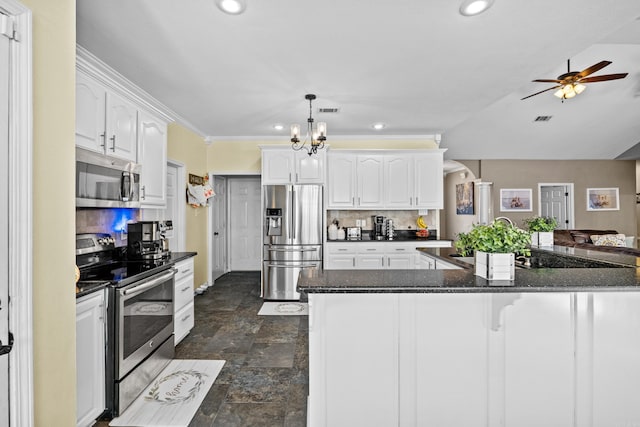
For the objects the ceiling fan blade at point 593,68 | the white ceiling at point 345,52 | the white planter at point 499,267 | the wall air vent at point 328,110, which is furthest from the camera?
Answer: the wall air vent at point 328,110

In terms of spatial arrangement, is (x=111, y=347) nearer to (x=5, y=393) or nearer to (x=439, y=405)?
(x=5, y=393)

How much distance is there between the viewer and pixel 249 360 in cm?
302

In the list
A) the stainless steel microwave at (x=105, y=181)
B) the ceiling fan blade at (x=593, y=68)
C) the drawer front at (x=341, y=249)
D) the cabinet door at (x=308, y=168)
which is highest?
the ceiling fan blade at (x=593, y=68)

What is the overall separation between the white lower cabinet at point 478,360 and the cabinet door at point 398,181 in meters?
3.70

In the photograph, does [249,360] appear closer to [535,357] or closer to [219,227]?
[535,357]

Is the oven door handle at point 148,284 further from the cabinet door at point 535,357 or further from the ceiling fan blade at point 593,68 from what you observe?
the ceiling fan blade at point 593,68

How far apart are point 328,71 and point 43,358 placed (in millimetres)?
2746

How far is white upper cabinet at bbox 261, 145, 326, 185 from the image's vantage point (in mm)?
5137

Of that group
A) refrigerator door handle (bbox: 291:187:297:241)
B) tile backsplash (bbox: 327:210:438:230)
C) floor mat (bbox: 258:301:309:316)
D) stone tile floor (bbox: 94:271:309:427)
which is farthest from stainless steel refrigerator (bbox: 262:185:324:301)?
tile backsplash (bbox: 327:210:438:230)

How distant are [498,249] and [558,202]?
8.78 meters

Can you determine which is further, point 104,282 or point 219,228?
point 219,228

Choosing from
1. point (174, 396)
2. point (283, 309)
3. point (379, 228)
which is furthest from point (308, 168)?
point (174, 396)

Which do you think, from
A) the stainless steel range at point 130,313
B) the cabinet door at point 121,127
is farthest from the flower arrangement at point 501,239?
the cabinet door at point 121,127

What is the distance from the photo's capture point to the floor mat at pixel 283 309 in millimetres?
4383
